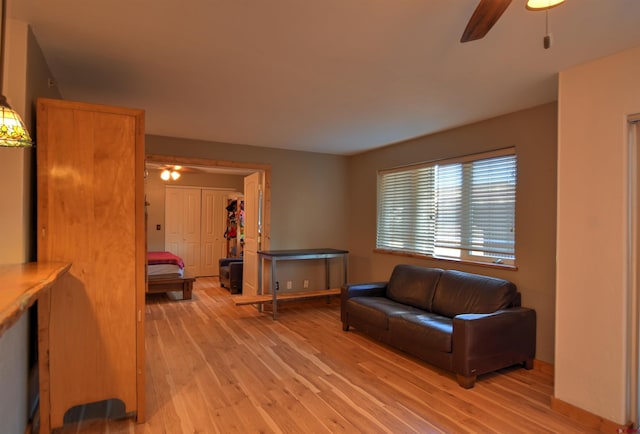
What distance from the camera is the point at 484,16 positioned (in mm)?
1466

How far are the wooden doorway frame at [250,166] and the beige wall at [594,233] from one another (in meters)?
3.84

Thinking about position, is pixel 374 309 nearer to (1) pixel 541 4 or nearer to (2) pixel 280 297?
(2) pixel 280 297

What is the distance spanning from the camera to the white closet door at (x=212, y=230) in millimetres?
8625

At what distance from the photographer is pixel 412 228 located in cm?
502

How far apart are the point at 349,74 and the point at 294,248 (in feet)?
11.4

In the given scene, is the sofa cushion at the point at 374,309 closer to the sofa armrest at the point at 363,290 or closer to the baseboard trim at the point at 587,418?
the sofa armrest at the point at 363,290

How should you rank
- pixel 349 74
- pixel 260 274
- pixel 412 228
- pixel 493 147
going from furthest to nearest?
pixel 260 274 → pixel 412 228 → pixel 493 147 → pixel 349 74

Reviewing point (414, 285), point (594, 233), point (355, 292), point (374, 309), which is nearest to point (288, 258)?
point (355, 292)

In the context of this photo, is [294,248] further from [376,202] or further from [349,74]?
[349,74]

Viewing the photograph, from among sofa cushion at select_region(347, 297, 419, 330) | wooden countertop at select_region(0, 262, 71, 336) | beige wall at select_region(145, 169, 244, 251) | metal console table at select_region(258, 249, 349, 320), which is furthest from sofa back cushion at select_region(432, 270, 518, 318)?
beige wall at select_region(145, 169, 244, 251)

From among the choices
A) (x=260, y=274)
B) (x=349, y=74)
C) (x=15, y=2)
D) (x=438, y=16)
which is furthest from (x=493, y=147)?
(x=15, y=2)

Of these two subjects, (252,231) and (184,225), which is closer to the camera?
(252,231)

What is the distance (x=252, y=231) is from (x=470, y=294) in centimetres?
340

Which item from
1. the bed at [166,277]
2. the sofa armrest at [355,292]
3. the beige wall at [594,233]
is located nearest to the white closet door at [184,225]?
the bed at [166,277]
